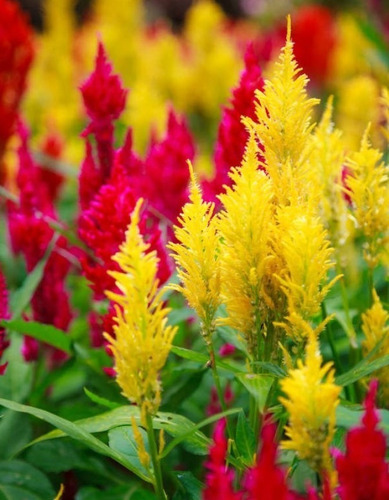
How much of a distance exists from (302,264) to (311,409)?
0.75ft

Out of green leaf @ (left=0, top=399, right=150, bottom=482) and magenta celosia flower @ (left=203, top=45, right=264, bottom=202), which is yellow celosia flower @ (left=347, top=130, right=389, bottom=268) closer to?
magenta celosia flower @ (left=203, top=45, right=264, bottom=202)

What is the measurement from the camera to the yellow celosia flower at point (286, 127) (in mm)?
1269

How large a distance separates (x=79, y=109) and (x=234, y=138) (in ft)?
10.3

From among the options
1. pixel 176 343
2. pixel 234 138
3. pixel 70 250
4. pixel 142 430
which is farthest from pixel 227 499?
pixel 70 250

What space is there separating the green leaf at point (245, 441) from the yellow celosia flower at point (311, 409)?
218 millimetres

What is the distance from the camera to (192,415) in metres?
1.91

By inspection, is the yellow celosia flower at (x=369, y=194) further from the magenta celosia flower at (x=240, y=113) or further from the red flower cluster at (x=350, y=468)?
the red flower cluster at (x=350, y=468)

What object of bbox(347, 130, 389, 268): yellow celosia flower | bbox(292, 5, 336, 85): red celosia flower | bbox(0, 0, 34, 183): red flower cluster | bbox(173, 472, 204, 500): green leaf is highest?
bbox(292, 5, 336, 85): red celosia flower

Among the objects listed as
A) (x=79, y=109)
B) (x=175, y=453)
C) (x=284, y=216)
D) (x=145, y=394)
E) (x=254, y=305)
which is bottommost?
(x=175, y=453)

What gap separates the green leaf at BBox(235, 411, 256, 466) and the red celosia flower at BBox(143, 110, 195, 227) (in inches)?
30.1

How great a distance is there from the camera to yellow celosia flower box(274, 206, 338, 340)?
1.15 meters

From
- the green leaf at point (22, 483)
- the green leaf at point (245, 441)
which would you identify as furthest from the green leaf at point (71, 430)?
the green leaf at point (22, 483)

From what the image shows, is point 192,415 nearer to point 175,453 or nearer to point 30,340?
point 175,453

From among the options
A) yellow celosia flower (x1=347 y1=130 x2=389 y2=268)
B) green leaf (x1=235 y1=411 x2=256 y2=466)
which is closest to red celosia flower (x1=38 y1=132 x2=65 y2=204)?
yellow celosia flower (x1=347 y1=130 x2=389 y2=268)
